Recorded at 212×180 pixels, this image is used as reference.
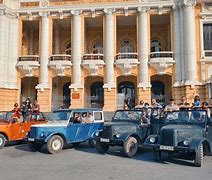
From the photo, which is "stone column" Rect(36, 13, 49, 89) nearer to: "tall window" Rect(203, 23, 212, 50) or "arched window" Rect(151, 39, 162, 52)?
"arched window" Rect(151, 39, 162, 52)

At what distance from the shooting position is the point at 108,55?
23.5 metres

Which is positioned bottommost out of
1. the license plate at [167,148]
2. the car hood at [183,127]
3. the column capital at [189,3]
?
the license plate at [167,148]

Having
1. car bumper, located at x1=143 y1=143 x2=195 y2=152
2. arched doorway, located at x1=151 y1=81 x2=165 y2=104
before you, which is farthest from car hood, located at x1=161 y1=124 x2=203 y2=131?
arched doorway, located at x1=151 y1=81 x2=165 y2=104

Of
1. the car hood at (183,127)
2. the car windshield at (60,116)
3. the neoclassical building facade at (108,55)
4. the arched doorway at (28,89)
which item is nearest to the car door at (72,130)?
the car windshield at (60,116)

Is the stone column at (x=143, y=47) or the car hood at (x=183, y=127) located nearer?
the car hood at (x=183, y=127)

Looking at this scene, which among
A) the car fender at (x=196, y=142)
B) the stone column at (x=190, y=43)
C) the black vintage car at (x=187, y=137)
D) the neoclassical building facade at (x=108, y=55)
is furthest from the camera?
the neoclassical building facade at (x=108, y=55)

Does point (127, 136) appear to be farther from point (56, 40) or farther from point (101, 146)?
point (56, 40)

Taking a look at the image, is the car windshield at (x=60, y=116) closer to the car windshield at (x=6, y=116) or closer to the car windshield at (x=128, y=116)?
the car windshield at (x=128, y=116)

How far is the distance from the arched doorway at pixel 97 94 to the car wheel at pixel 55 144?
564 inches

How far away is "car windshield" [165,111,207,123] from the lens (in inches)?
365

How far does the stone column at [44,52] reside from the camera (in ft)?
77.9

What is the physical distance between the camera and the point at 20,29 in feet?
81.4

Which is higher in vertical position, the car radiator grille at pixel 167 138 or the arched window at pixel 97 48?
the arched window at pixel 97 48

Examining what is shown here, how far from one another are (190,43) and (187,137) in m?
15.3
